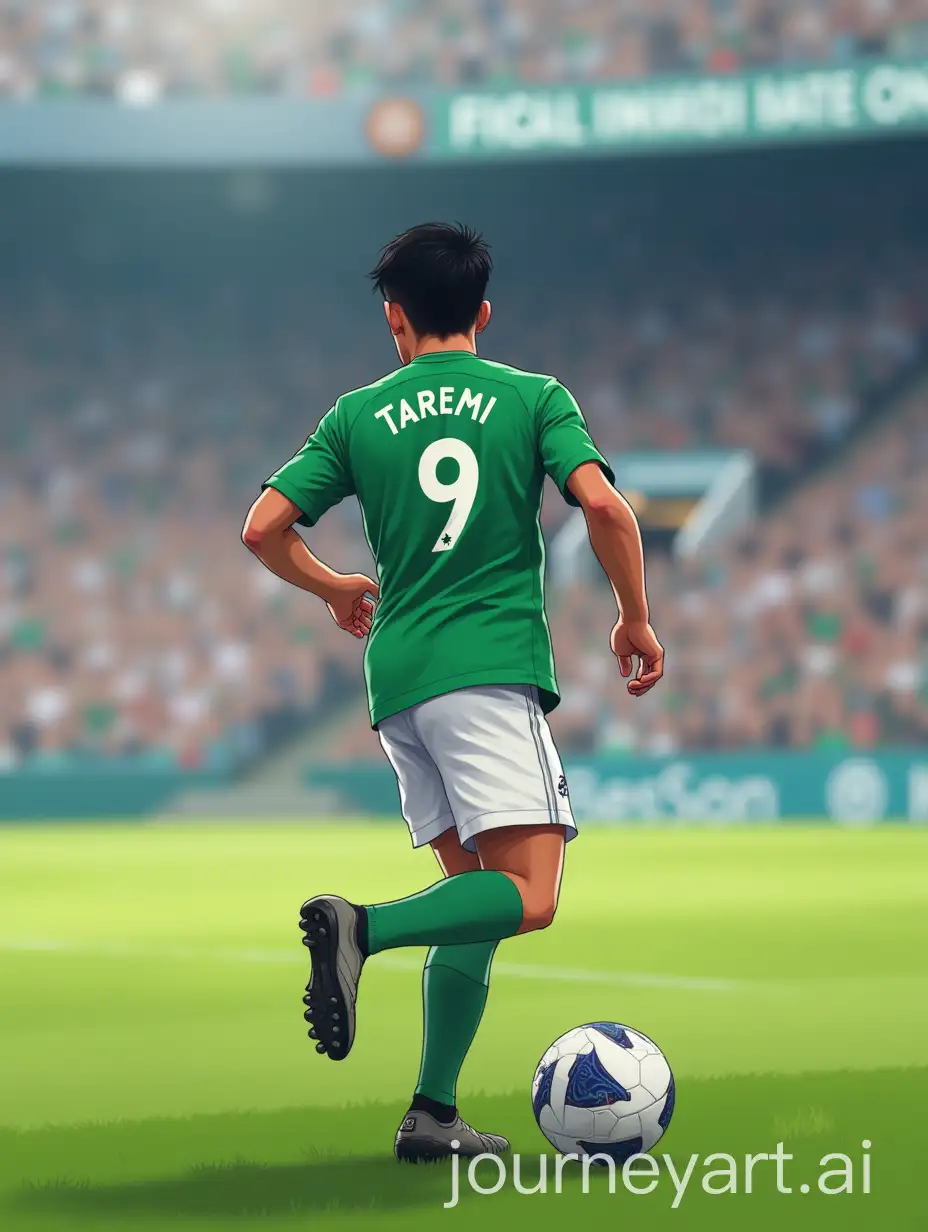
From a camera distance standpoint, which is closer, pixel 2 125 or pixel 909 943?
pixel 909 943

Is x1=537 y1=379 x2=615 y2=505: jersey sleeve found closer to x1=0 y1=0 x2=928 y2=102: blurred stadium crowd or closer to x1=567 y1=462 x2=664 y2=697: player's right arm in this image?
x1=567 y1=462 x2=664 y2=697: player's right arm

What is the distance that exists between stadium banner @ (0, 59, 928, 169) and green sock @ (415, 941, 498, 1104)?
20373 mm

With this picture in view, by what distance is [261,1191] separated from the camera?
4.51 meters

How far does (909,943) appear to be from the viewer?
10523 mm

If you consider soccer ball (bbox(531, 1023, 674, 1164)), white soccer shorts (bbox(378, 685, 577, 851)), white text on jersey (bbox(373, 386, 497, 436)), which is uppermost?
white text on jersey (bbox(373, 386, 497, 436))

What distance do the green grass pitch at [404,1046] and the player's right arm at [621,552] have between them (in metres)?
1.18

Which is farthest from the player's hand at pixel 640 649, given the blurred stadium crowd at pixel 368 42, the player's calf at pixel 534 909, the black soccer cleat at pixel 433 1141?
the blurred stadium crowd at pixel 368 42

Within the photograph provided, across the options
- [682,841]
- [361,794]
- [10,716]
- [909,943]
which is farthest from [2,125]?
[909,943]

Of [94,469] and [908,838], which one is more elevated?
[94,469]

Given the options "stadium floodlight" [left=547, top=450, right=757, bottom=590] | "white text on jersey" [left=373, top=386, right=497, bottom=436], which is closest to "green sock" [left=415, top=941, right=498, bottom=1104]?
"white text on jersey" [left=373, top=386, right=497, bottom=436]

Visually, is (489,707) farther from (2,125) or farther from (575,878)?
(2,125)

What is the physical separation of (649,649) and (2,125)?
22.2 m

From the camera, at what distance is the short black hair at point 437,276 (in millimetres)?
4660

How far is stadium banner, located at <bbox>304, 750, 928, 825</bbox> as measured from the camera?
21.6m
